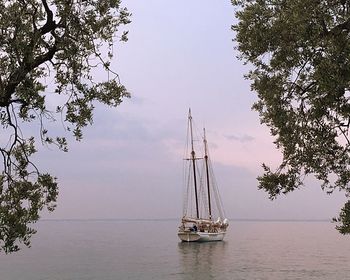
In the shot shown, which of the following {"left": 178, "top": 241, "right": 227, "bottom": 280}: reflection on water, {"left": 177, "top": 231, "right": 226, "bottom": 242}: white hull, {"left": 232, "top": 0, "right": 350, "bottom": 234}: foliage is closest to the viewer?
{"left": 232, "top": 0, "right": 350, "bottom": 234}: foliage

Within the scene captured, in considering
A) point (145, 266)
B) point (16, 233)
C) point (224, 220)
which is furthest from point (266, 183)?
point (224, 220)

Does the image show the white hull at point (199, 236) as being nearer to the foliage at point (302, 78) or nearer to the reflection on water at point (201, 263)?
the reflection on water at point (201, 263)

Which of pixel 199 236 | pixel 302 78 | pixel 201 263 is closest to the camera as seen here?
pixel 302 78

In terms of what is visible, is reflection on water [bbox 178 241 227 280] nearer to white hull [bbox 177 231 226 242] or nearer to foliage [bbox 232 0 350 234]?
white hull [bbox 177 231 226 242]

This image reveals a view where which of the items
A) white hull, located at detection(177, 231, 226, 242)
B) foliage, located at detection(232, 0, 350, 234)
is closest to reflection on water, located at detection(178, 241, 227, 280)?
white hull, located at detection(177, 231, 226, 242)

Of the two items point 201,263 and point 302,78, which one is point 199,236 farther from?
point 302,78

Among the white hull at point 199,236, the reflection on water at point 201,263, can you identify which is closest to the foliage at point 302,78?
the reflection on water at point 201,263

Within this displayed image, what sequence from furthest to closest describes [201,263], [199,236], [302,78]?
1. [199,236]
2. [201,263]
3. [302,78]

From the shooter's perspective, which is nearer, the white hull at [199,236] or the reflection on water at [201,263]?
the reflection on water at [201,263]

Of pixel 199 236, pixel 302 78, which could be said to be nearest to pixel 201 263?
pixel 199 236

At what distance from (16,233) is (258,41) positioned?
273 inches

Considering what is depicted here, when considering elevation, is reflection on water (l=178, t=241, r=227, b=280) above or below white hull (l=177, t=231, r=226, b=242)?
below

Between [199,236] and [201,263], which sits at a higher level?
[199,236]

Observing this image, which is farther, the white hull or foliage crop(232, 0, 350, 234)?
the white hull
